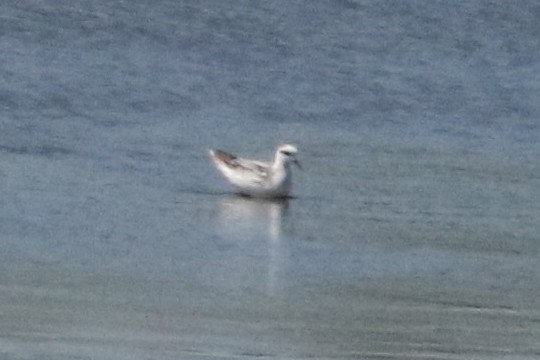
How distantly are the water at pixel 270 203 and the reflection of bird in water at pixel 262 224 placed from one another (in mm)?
28

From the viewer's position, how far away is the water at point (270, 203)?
1075 centimetres

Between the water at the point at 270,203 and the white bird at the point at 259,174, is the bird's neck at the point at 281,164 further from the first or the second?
the water at the point at 270,203

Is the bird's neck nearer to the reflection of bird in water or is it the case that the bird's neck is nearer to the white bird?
the white bird

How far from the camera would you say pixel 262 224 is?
1427cm

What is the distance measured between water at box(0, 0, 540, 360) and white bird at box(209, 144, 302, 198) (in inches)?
6.2

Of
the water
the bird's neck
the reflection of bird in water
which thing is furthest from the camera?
the bird's neck

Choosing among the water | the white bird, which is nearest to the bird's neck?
the white bird

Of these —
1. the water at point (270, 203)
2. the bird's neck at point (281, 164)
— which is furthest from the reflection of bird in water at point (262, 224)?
the bird's neck at point (281, 164)

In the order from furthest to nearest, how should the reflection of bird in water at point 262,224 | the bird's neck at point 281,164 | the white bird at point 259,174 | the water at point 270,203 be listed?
1. the bird's neck at point 281,164
2. the white bird at point 259,174
3. the reflection of bird in water at point 262,224
4. the water at point 270,203

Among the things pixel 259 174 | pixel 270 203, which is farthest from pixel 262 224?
pixel 259 174

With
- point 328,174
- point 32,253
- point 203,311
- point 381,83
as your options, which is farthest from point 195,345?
point 381,83

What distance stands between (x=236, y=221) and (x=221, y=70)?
7495 mm

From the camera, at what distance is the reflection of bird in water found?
12.5 m

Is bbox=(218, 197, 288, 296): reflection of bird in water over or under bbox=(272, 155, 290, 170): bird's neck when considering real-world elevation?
under
